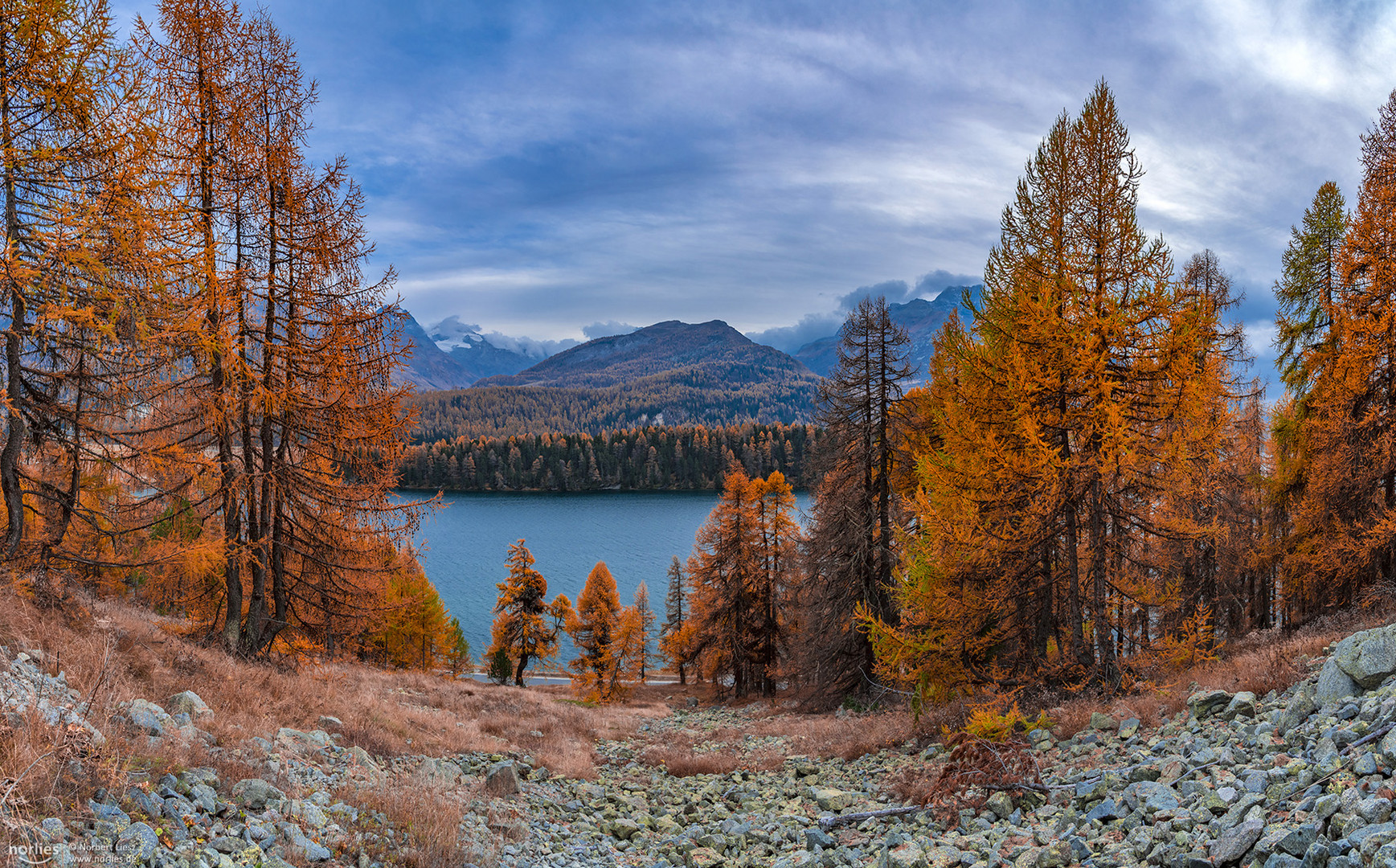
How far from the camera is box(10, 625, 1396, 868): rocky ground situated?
4.20 meters

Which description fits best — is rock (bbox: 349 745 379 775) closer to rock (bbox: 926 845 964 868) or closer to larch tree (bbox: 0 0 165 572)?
larch tree (bbox: 0 0 165 572)

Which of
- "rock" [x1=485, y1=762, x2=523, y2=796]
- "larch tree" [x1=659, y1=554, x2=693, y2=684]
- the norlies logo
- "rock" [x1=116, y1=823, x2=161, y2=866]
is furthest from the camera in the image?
"larch tree" [x1=659, y1=554, x2=693, y2=684]

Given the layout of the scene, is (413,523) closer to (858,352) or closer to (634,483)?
(858,352)

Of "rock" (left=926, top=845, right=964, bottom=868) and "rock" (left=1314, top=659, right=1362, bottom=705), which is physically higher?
"rock" (left=1314, top=659, right=1362, bottom=705)

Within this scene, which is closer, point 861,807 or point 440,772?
point 861,807

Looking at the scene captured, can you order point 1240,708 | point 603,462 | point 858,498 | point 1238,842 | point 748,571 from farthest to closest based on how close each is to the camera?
1. point 603,462
2. point 748,571
3. point 858,498
4. point 1240,708
5. point 1238,842

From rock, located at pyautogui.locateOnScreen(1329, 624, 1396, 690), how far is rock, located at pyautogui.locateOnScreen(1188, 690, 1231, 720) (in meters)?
1.14

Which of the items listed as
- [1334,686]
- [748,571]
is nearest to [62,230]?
[1334,686]

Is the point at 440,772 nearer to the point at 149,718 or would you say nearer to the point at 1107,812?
the point at 149,718

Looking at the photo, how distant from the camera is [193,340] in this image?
9.61 m

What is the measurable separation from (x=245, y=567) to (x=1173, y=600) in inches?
643

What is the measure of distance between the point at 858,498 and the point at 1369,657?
13139 mm

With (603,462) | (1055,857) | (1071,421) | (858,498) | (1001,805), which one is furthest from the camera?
(603,462)

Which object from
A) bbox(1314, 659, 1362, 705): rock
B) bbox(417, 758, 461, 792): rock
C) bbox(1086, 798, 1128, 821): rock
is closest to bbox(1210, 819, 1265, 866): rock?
bbox(1086, 798, 1128, 821): rock
